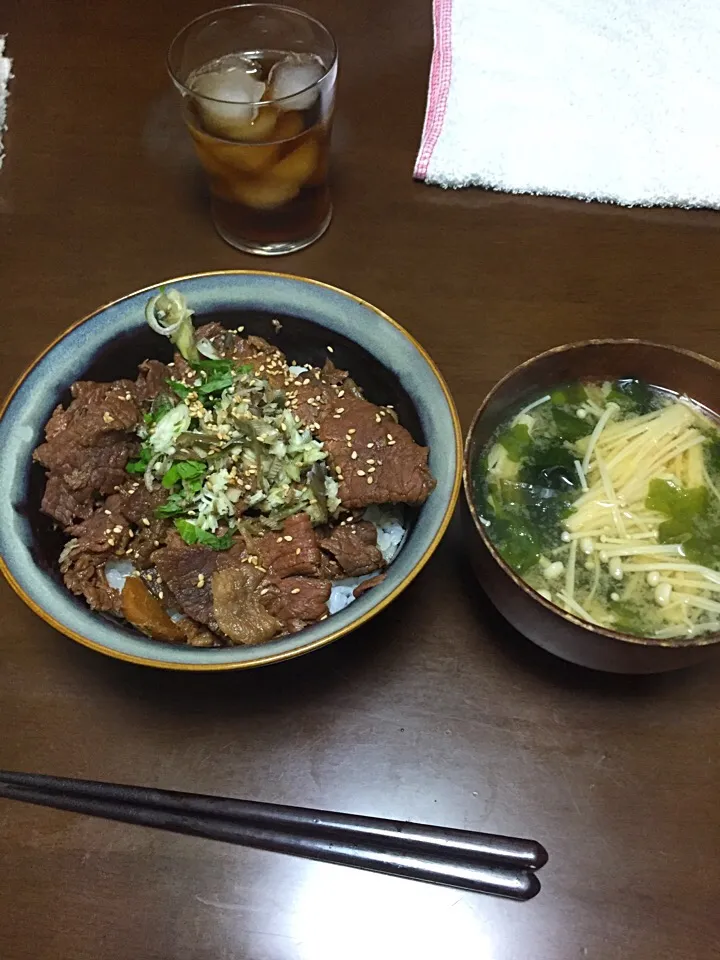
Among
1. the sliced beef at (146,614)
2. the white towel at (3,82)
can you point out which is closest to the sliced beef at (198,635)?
the sliced beef at (146,614)

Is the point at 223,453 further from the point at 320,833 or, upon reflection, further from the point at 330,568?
the point at 320,833

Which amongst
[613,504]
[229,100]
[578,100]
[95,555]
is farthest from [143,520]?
[578,100]

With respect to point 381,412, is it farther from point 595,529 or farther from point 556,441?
point 595,529

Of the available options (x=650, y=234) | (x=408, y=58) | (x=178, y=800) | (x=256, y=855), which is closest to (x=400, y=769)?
(x=256, y=855)

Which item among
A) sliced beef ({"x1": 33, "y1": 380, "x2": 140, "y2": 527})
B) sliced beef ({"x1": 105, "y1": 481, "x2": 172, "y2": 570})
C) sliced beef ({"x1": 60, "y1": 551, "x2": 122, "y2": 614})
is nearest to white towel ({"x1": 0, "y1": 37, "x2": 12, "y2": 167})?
sliced beef ({"x1": 33, "y1": 380, "x2": 140, "y2": 527})

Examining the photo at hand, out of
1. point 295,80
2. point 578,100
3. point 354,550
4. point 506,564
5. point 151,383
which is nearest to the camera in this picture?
point 506,564

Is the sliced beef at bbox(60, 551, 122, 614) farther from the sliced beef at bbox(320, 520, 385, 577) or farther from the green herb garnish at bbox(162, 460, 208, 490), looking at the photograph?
the sliced beef at bbox(320, 520, 385, 577)

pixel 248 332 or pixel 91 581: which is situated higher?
pixel 248 332
